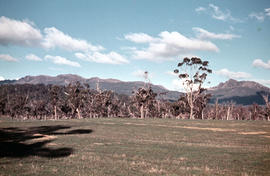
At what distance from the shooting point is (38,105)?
419 ft

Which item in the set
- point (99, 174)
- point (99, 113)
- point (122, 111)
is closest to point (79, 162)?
point (99, 174)

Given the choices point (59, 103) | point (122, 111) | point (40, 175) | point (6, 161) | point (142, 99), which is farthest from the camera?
point (122, 111)

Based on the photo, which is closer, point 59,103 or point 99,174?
point 99,174

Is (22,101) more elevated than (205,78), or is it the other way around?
(205,78)

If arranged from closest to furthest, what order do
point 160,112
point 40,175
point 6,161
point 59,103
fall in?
point 40,175
point 6,161
point 59,103
point 160,112

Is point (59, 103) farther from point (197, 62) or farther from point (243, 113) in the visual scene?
point (243, 113)

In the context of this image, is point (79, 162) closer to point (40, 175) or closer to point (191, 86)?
point (40, 175)

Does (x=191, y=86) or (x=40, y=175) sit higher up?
(x=191, y=86)

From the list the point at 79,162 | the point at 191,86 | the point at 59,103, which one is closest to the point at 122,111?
the point at 59,103

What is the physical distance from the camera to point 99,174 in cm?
1380

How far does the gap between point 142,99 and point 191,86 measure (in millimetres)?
19717

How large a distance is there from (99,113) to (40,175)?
110475mm

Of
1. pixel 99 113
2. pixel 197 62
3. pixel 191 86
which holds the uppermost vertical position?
pixel 197 62

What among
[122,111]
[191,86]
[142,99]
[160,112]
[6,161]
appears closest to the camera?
[6,161]
